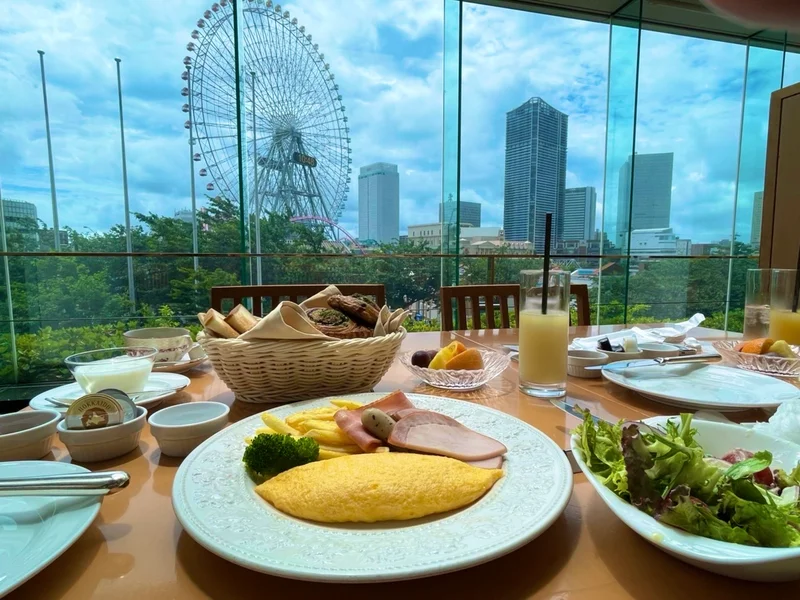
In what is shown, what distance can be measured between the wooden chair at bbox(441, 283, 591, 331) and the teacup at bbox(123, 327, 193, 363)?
3.59 feet

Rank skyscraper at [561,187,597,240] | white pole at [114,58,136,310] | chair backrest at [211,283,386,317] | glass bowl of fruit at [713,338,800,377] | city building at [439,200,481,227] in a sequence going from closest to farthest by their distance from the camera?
1. glass bowl of fruit at [713,338,800,377]
2. chair backrest at [211,283,386,317]
3. white pole at [114,58,136,310]
4. city building at [439,200,481,227]
5. skyscraper at [561,187,597,240]

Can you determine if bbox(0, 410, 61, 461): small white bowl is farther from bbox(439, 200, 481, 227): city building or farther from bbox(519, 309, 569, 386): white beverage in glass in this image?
bbox(439, 200, 481, 227): city building

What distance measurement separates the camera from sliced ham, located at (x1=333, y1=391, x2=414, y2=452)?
2.00ft

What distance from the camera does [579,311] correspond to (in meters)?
2.23

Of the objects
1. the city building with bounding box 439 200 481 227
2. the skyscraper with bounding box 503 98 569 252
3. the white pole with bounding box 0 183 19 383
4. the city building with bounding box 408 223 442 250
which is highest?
the skyscraper with bounding box 503 98 569 252

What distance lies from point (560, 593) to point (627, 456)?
147 millimetres

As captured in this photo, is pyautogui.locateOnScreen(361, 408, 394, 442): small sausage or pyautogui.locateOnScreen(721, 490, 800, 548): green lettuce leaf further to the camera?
pyautogui.locateOnScreen(361, 408, 394, 442): small sausage

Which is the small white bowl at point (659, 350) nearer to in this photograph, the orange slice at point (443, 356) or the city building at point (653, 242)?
the orange slice at point (443, 356)

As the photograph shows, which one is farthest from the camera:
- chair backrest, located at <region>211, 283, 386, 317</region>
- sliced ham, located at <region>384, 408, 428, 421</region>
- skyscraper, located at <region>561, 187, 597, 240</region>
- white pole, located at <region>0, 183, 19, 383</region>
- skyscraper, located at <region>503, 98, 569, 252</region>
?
skyscraper, located at <region>561, 187, 597, 240</region>

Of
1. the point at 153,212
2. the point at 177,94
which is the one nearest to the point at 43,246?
the point at 153,212

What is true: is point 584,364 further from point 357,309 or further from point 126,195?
point 126,195

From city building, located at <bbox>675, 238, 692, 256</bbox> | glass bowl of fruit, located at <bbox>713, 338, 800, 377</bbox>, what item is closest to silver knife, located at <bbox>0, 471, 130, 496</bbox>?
glass bowl of fruit, located at <bbox>713, 338, 800, 377</bbox>

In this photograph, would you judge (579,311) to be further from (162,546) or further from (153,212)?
(153,212)

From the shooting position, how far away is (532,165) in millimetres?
4957
